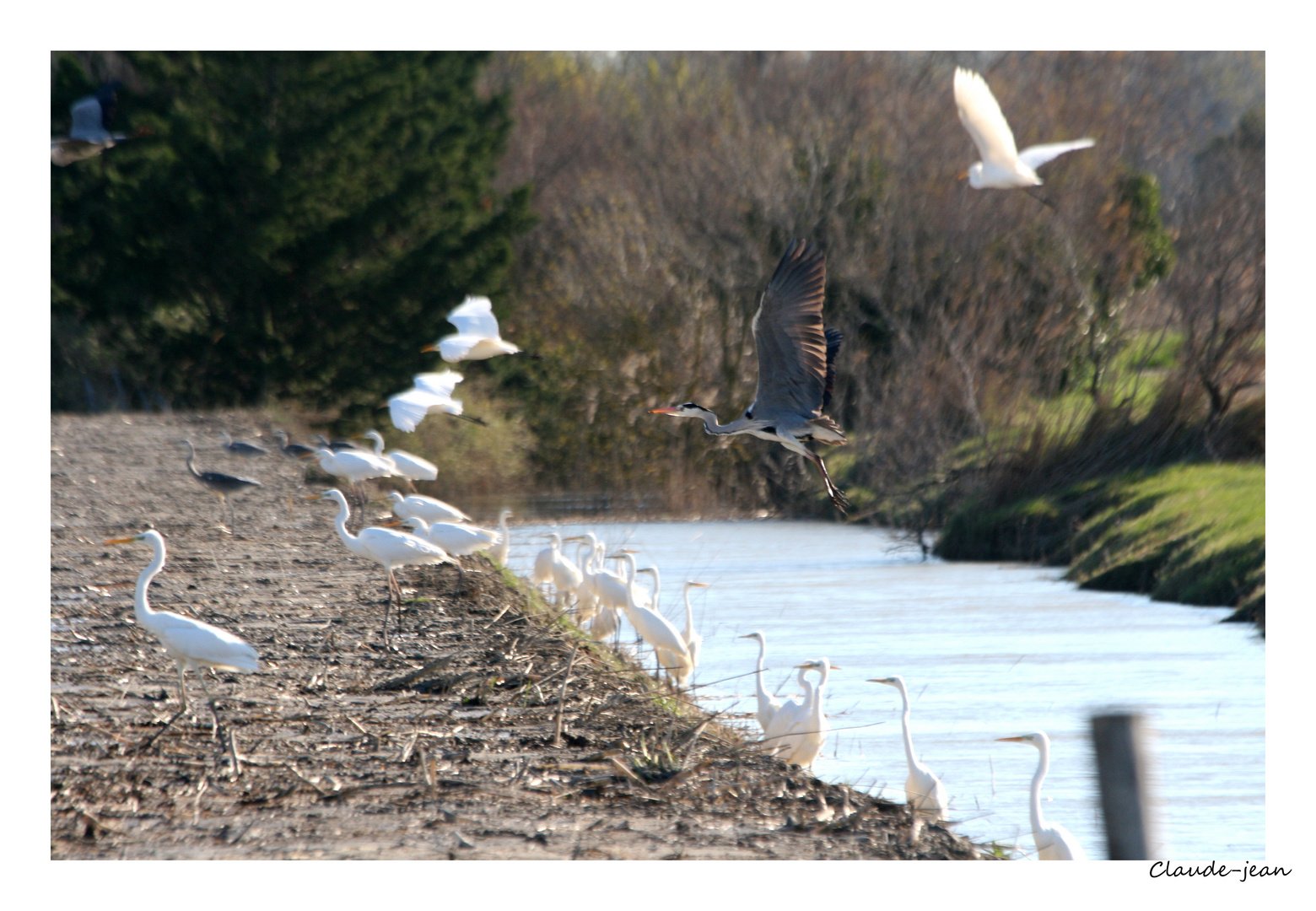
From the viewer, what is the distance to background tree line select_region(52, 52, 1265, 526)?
16141 mm

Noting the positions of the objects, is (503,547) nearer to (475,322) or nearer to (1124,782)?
(475,322)

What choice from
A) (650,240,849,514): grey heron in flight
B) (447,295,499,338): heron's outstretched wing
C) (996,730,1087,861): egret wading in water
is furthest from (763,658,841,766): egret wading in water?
(447,295,499,338): heron's outstretched wing

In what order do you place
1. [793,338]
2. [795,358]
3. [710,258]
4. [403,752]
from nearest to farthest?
[403,752]
[793,338]
[795,358]
[710,258]

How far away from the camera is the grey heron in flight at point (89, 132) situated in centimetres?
856

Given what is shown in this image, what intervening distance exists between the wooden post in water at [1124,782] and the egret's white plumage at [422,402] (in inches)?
253

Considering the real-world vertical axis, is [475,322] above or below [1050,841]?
above

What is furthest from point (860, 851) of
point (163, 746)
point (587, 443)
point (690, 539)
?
point (587, 443)

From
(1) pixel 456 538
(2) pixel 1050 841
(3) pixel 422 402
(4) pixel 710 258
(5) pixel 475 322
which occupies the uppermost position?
(4) pixel 710 258

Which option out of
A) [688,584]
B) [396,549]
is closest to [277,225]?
[688,584]

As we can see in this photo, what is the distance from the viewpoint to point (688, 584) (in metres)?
8.95

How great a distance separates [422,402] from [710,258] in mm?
9344

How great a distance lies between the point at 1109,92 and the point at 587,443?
9348mm

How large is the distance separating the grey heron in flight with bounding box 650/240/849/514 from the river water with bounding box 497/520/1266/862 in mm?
1446
